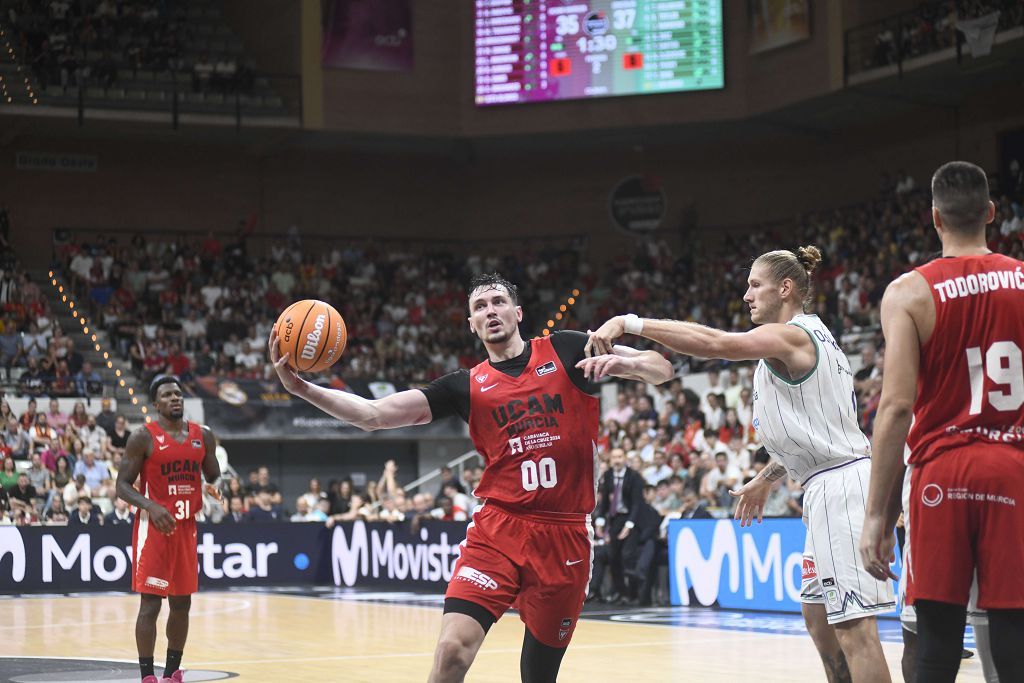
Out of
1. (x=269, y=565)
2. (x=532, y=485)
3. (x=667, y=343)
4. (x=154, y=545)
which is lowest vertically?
(x=269, y=565)

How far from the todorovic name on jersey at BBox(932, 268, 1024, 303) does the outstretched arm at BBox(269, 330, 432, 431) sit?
101 inches

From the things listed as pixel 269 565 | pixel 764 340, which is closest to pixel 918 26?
pixel 269 565

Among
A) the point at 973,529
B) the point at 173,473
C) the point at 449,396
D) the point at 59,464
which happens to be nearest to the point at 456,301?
the point at 59,464

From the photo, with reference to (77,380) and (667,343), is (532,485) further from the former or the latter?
(77,380)

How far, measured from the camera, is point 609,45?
30047mm

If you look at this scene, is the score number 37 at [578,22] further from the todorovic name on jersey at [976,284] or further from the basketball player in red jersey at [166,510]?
the todorovic name on jersey at [976,284]

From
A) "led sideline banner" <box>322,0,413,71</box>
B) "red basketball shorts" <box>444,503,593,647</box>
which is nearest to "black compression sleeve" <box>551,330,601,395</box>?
"red basketball shorts" <box>444,503,593,647</box>

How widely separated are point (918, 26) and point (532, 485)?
22102 millimetres

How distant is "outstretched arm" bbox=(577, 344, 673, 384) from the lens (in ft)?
19.0

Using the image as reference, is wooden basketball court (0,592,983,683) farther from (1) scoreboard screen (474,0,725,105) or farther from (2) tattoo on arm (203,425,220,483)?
(1) scoreboard screen (474,0,725,105)

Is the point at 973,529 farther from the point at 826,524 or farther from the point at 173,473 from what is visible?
the point at 173,473

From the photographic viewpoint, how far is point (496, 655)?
12.4 m

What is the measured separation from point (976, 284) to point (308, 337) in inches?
121

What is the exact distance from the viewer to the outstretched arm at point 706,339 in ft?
17.7
